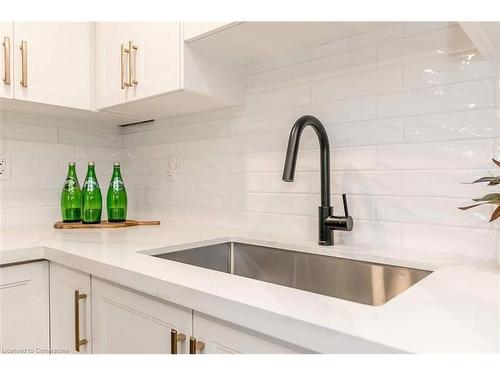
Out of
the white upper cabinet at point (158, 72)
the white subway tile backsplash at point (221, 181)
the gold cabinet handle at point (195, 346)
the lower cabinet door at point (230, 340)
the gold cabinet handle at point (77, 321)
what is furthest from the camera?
the white subway tile backsplash at point (221, 181)

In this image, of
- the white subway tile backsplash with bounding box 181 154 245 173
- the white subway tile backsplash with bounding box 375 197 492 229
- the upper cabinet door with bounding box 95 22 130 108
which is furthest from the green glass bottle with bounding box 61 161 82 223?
the white subway tile backsplash with bounding box 375 197 492 229

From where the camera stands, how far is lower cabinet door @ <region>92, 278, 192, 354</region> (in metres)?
0.79

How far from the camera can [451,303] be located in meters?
0.63

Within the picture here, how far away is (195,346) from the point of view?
2.44ft

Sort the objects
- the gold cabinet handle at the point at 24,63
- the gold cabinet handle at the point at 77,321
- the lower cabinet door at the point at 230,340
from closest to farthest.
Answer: the lower cabinet door at the point at 230,340, the gold cabinet handle at the point at 77,321, the gold cabinet handle at the point at 24,63

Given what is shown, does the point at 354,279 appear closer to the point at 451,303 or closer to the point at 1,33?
the point at 451,303

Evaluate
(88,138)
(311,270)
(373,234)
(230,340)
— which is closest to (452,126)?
(373,234)

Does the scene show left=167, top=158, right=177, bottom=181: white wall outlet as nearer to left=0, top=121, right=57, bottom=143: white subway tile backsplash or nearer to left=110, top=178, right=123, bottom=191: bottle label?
left=110, top=178, right=123, bottom=191: bottle label

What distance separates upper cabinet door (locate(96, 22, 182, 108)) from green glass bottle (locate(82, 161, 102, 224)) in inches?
13.7

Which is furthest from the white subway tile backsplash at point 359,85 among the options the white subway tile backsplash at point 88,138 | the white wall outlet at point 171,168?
the white subway tile backsplash at point 88,138

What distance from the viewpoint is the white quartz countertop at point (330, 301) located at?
506mm

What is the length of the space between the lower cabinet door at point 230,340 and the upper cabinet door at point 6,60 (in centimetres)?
120

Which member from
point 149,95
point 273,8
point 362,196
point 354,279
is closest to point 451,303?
point 354,279

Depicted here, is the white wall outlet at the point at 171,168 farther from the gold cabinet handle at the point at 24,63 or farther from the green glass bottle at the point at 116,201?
the gold cabinet handle at the point at 24,63
